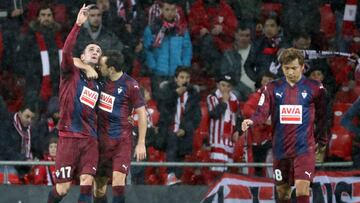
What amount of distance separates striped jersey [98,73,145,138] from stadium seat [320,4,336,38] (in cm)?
397

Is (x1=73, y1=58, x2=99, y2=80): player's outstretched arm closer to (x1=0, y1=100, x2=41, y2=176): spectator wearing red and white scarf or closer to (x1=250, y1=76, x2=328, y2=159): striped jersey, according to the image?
(x1=250, y1=76, x2=328, y2=159): striped jersey

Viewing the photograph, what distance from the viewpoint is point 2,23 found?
658 inches

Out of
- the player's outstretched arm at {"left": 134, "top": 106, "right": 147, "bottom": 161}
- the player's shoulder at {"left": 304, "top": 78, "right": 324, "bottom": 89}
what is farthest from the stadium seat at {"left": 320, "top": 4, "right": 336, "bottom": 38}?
the player's outstretched arm at {"left": 134, "top": 106, "right": 147, "bottom": 161}

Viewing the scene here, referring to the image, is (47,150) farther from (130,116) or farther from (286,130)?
(286,130)

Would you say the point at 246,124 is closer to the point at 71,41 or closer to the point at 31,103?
the point at 71,41

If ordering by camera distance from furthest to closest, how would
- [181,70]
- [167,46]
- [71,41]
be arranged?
[167,46] < [181,70] < [71,41]

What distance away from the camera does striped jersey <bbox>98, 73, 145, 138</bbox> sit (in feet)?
46.1

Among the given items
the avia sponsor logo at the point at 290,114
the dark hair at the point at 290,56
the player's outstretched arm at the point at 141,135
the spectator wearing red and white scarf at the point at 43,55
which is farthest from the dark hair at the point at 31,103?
the dark hair at the point at 290,56

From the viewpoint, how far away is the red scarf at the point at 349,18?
1728 centimetres

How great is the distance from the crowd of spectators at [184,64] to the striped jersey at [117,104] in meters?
1.36

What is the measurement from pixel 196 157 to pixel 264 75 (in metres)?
1.32

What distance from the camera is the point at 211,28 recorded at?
668 inches

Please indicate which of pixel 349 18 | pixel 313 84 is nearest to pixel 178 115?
pixel 313 84

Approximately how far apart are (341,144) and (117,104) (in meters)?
2.93
